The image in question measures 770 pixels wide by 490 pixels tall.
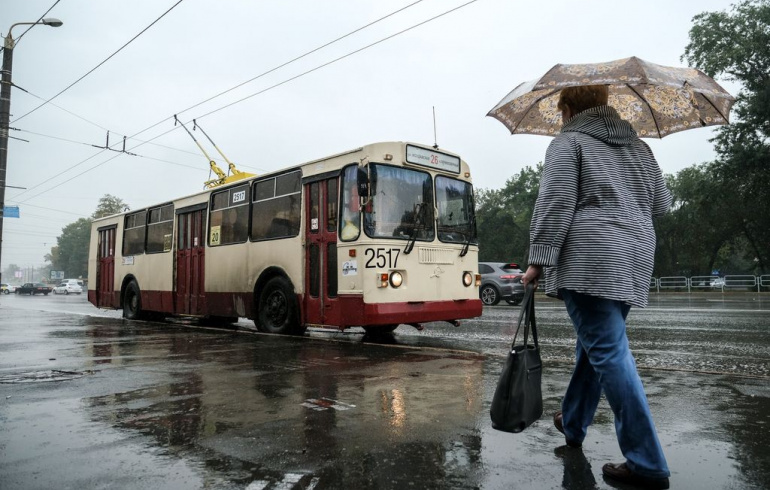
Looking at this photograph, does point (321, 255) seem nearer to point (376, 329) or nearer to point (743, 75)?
point (376, 329)

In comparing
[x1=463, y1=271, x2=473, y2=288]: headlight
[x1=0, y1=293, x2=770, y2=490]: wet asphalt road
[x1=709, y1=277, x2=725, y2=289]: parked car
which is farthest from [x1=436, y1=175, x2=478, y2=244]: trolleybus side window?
[x1=709, y1=277, x2=725, y2=289]: parked car

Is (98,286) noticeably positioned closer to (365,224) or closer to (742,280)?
(365,224)

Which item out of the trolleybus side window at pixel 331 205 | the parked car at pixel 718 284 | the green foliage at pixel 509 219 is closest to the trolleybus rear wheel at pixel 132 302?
the trolleybus side window at pixel 331 205

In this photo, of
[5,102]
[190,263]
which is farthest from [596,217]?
[5,102]

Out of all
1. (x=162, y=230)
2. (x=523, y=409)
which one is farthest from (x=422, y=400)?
(x=162, y=230)

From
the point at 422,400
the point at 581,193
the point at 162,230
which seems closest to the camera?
the point at 581,193

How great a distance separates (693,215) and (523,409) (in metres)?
56.0

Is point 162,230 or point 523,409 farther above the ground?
point 162,230

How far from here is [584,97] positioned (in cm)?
336

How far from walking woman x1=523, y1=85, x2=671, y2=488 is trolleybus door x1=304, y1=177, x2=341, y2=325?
622 centimetres

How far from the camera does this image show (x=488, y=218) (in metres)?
68.6

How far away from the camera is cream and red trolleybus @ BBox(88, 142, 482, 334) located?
8750 mm

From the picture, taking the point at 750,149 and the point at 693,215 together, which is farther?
the point at 693,215

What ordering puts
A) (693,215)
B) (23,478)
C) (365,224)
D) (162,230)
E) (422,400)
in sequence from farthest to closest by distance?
(693,215)
(162,230)
(365,224)
(422,400)
(23,478)
